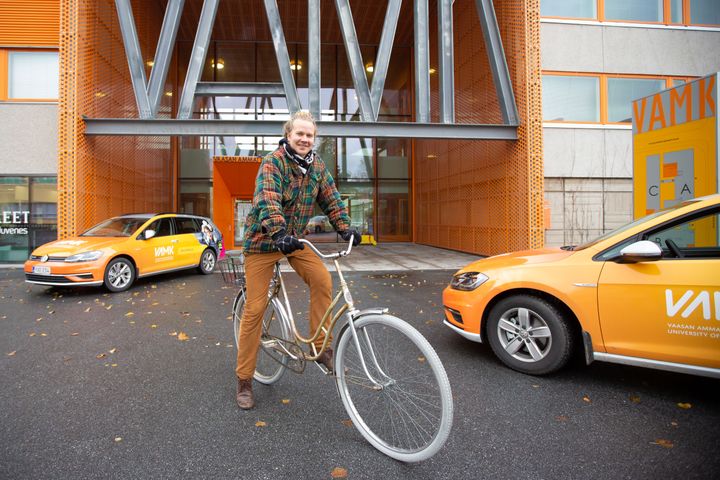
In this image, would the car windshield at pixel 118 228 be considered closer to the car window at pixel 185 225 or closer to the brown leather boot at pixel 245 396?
the car window at pixel 185 225

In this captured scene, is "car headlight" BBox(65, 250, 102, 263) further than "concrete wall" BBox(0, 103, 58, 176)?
No

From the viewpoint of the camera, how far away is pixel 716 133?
546 centimetres

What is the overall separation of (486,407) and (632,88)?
14.3m

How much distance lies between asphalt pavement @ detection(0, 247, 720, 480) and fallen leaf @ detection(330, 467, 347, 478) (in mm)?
16

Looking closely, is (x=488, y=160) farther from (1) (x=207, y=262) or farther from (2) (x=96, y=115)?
(2) (x=96, y=115)

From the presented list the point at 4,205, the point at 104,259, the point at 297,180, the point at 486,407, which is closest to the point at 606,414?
the point at 486,407

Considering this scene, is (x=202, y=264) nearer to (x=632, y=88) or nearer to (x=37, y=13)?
(x=37, y=13)

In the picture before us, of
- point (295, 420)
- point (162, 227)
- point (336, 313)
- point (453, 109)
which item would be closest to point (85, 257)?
point (162, 227)

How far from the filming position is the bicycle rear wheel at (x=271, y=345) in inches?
115

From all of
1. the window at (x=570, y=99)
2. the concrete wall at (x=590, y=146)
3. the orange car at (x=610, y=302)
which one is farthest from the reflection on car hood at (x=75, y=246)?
the window at (x=570, y=99)

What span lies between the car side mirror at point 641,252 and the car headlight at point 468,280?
107 centimetres

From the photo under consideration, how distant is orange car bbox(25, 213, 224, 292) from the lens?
703cm

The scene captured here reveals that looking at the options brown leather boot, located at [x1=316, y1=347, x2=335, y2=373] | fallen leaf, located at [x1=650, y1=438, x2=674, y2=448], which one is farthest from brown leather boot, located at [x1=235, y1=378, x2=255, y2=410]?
fallen leaf, located at [x1=650, y1=438, x2=674, y2=448]

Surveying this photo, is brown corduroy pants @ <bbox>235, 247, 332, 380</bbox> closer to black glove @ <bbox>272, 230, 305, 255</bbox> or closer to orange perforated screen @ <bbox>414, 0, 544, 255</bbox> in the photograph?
black glove @ <bbox>272, 230, 305, 255</bbox>
